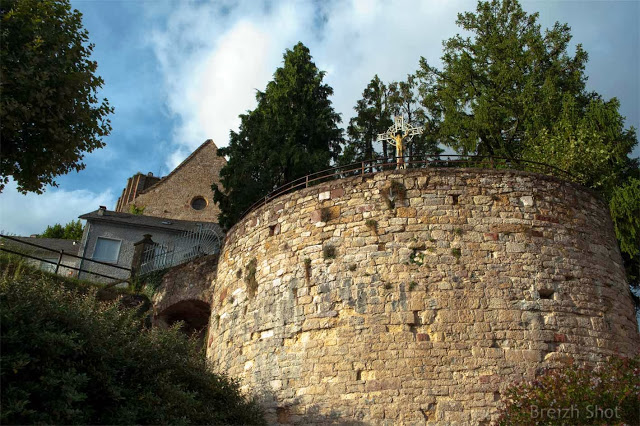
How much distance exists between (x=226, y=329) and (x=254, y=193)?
25.5ft

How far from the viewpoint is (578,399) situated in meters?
7.91

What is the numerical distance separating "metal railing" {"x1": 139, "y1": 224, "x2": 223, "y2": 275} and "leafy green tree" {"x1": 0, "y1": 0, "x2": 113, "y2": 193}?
8.53 metres

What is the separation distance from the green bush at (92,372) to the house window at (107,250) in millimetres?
12666

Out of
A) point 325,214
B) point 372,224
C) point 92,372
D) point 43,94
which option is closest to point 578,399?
point 372,224

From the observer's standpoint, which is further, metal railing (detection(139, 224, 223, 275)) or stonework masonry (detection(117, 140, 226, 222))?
stonework masonry (detection(117, 140, 226, 222))

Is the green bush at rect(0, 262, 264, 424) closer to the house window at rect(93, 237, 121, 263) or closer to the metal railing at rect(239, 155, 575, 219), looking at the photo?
the metal railing at rect(239, 155, 575, 219)

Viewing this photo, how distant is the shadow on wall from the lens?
15203mm

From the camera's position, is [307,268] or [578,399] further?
[307,268]

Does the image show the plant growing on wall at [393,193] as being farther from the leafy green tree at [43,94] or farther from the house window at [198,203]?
the house window at [198,203]

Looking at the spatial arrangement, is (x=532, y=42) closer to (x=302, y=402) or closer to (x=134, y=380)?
(x=302, y=402)

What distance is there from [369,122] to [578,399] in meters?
16.8

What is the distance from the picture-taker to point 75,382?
6.89 meters

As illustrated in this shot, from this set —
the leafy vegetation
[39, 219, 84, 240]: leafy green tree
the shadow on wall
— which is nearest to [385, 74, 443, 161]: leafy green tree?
the leafy vegetation

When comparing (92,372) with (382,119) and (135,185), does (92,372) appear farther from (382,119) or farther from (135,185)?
(135,185)
